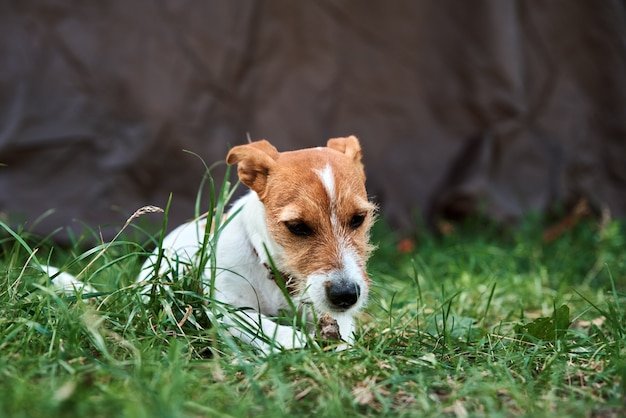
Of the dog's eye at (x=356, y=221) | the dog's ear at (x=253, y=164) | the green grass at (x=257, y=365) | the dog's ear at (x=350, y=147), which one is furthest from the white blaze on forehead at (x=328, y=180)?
the green grass at (x=257, y=365)

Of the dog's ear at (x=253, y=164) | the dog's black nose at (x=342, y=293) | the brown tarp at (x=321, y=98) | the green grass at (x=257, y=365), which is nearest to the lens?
the green grass at (x=257, y=365)

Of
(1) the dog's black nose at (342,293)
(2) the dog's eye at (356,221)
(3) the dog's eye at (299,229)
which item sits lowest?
(1) the dog's black nose at (342,293)

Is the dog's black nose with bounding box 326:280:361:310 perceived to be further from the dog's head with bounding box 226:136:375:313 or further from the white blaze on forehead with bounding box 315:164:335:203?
the white blaze on forehead with bounding box 315:164:335:203

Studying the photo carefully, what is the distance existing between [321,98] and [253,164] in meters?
3.65

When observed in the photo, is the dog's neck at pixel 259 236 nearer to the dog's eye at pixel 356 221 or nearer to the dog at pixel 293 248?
the dog at pixel 293 248

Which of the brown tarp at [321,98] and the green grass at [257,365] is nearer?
the green grass at [257,365]

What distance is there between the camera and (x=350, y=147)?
4.01 metres

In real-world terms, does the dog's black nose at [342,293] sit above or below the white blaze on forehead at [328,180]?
below

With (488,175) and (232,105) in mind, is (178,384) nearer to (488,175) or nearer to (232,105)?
(232,105)

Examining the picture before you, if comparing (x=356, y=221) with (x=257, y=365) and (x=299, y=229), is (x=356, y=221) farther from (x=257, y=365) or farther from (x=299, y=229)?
(x=257, y=365)

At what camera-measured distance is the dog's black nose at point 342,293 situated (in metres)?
3.24

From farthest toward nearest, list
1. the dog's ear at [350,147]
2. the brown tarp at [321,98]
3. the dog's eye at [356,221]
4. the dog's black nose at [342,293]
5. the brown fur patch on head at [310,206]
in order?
the brown tarp at [321,98], the dog's ear at [350,147], the dog's eye at [356,221], the brown fur patch on head at [310,206], the dog's black nose at [342,293]

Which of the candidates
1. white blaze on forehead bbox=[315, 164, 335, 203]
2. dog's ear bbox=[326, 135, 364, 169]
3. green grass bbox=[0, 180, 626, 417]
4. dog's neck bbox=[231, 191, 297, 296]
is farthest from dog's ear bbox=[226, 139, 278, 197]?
dog's ear bbox=[326, 135, 364, 169]

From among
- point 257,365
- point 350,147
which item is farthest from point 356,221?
point 257,365
